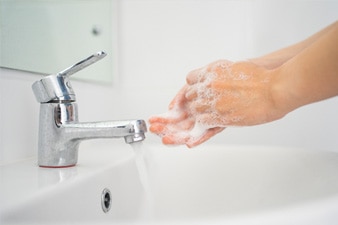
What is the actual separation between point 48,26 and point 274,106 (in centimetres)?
48

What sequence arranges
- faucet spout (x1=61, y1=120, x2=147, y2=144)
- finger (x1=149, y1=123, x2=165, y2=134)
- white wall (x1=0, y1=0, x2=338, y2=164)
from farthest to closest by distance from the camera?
white wall (x1=0, y1=0, x2=338, y2=164)
finger (x1=149, y1=123, x2=165, y2=134)
faucet spout (x1=61, y1=120, x2=147, y2=144)

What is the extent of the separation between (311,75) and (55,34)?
53 cm

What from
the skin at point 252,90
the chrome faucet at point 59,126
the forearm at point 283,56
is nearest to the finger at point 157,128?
the skin at point 252,90

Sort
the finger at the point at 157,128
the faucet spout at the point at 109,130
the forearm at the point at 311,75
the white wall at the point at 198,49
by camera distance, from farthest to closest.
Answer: the white wall at the point at 198,49 < the finger at the point at 157,128 < the faucet spout at the point at 109,130 < the forearm at the point at 311,75

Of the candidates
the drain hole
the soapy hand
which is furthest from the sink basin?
the soapy hand

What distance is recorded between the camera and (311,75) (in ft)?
1.40

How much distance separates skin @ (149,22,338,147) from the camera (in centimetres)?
43

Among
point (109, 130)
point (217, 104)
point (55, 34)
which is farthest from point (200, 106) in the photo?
point (55, 34)

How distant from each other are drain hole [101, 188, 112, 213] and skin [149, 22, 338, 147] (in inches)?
5.0

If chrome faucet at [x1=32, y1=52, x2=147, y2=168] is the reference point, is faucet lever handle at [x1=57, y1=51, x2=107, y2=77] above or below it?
above

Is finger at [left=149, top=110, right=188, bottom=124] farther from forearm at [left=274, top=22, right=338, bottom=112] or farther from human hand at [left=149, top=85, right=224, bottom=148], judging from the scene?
forearm at [left=274, top=22, right=338, bottom=112]

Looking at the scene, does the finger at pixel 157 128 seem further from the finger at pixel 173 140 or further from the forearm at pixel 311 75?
the forearm at pixel 311 75

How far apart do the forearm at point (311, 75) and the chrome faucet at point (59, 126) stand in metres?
0.26

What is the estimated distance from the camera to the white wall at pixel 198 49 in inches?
34.0
